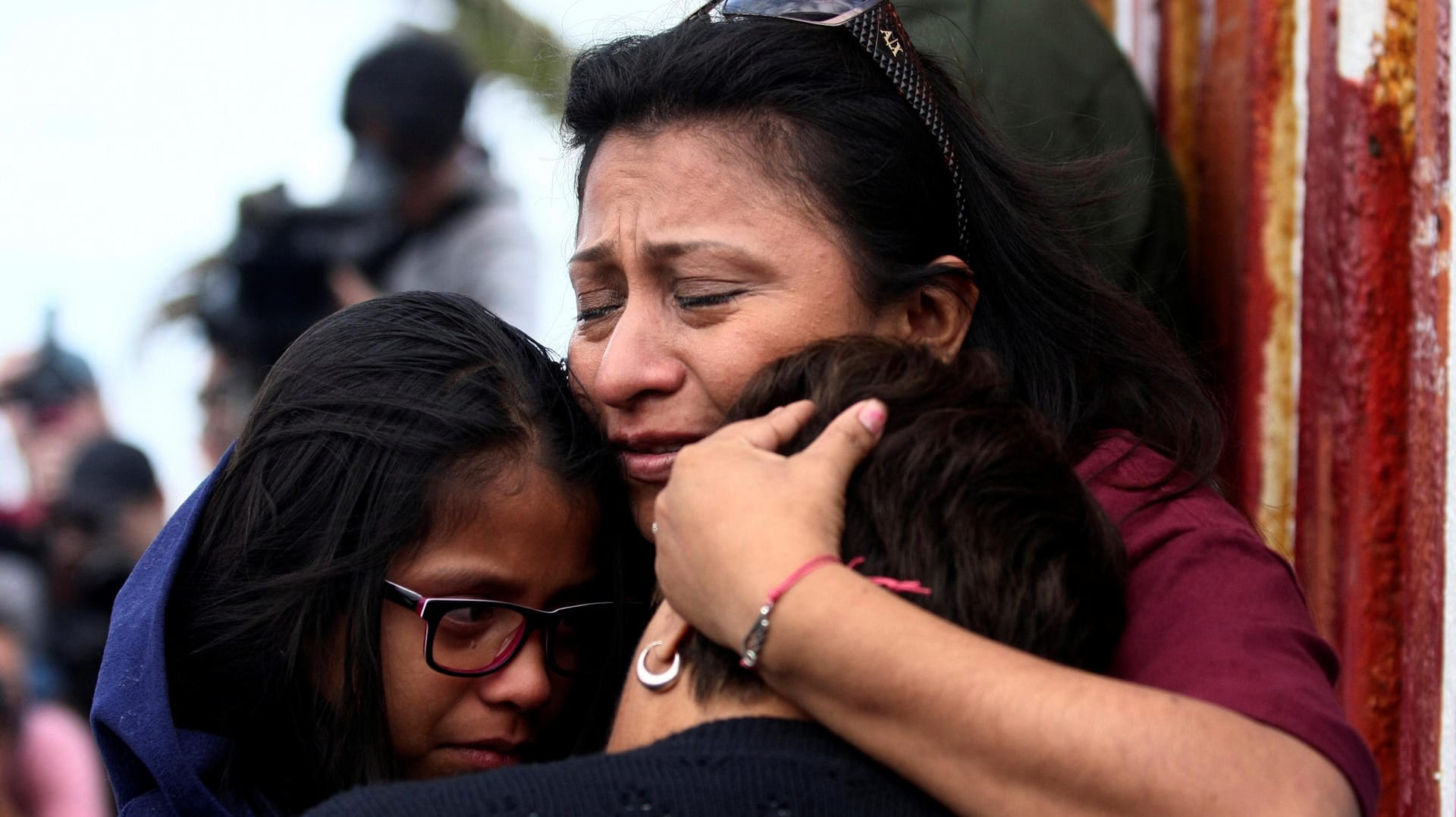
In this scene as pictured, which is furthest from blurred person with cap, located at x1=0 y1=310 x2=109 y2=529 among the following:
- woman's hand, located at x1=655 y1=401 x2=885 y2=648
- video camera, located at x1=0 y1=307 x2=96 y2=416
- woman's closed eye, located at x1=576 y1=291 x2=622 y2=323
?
woman's hand, located at x1=655 y1=401 x2=885 y2=648

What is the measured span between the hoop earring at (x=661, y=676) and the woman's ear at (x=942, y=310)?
680 millimetres

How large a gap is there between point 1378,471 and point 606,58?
51.9 inches

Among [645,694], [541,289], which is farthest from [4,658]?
[645,694]

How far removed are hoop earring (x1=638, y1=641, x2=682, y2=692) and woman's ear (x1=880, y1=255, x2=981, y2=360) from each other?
0.68 metres

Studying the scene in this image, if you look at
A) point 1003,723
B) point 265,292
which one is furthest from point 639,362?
point 265,292

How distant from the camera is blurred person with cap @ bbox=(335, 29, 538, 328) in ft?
14.1

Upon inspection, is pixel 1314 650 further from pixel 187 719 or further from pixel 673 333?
pixel 187 719

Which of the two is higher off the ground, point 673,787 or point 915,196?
point 915,196

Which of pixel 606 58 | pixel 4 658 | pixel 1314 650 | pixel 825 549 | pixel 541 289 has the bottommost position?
pixel 4 658

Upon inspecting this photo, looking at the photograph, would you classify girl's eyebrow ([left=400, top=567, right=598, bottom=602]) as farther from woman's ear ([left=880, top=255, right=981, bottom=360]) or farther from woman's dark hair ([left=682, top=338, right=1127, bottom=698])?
woman's ear ([left=880, top=255, right=981, bottom=360])

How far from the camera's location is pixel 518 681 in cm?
181

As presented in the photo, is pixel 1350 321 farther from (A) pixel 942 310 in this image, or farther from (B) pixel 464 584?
(B) pixel 464 584

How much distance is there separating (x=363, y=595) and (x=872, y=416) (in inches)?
27.1

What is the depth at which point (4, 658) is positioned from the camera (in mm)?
4285
